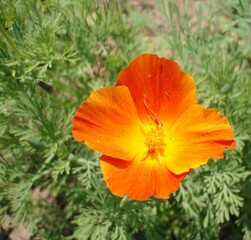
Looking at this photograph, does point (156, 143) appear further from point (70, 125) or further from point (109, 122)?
point (70, 125)

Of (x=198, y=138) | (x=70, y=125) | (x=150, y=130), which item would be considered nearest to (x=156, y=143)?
(x=150, y=130)

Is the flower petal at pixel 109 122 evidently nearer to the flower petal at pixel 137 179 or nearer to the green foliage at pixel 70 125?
the flower petal at pixel 137 179

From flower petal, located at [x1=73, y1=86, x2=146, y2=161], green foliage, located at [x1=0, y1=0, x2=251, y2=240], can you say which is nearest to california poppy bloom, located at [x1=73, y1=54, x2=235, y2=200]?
flower petal, located at [x1=73, y1=86, x2=146, y2=161]

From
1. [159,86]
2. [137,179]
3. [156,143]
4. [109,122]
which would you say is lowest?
[137,179]

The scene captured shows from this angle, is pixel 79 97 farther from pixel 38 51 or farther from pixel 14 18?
pixel 14 18

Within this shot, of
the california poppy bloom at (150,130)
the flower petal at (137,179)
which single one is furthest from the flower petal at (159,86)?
the flower petal at (137,179)

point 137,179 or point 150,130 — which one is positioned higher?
point 150,130
